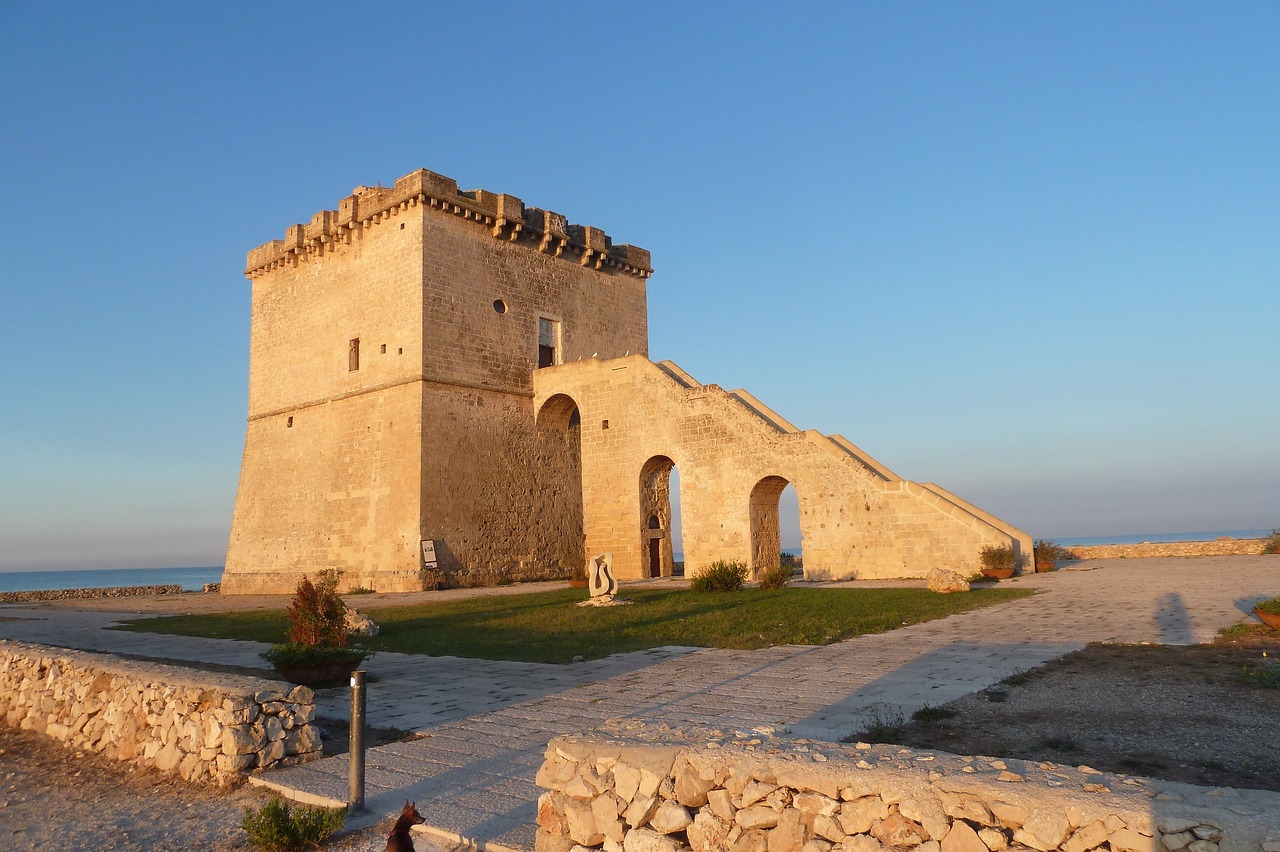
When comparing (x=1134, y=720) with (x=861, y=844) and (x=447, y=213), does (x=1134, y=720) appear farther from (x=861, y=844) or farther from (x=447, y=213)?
(x=447, y=213)

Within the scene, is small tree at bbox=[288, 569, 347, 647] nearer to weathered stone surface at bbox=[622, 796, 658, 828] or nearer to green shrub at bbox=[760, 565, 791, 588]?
weathered stone surface at bbox=[622, 796, 658, 828]

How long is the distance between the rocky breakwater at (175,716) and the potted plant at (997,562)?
50.7 feet

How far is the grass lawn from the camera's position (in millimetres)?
10766

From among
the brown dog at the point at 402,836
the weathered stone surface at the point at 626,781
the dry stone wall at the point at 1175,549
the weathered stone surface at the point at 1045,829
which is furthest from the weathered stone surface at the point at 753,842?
the dry stone wall at the point at 1175,549

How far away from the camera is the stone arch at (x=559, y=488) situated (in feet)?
86.4

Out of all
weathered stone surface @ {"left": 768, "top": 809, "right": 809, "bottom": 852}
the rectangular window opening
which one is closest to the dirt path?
weathered stone surface @ {"left": 768, "top": 809, "right": 809, "bottom": 852}

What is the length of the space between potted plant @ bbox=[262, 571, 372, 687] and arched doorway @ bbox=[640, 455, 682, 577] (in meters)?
15.1

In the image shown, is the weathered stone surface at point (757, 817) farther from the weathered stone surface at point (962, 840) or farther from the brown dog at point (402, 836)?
the brown dog at point (402, 836)

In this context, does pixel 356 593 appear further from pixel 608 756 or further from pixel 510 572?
pixel 608 756

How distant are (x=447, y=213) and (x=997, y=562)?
696 inches

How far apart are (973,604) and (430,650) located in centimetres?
855

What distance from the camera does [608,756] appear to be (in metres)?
3.98

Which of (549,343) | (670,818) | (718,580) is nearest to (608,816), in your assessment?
(670,818)

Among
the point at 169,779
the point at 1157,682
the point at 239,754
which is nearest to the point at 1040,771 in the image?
the point at 1157,682
